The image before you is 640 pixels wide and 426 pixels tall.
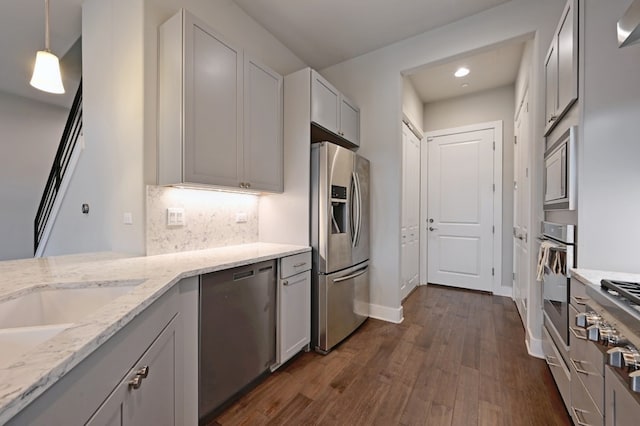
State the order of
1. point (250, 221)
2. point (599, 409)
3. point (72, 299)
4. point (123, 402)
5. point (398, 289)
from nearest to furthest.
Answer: point (123, 402) → point (599, 409) → point (72, 299) → point (250, 221) → point (398, 289)

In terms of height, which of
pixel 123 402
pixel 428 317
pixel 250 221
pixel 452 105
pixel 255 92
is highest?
pixel 452 105

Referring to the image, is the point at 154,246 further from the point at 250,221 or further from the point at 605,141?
the point at 605,141

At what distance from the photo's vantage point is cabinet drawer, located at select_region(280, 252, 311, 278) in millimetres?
2023

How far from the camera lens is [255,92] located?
2209 millimetres

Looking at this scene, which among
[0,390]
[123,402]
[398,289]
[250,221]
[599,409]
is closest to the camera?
[0,390]

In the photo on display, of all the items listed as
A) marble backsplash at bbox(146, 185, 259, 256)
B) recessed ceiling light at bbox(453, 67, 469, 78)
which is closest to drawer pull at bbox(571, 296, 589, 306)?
marble backsplash at bbox(146, 185, 259, 256)

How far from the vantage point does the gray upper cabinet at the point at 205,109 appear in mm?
1728

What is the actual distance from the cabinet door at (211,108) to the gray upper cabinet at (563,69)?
6.96ft

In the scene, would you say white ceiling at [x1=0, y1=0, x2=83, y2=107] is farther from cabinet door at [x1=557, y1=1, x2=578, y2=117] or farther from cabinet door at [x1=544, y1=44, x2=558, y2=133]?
cabinet door at [x1=544, y1=44, x2=558, y2=133]

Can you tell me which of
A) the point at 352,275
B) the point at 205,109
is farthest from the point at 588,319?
the point at 205,109

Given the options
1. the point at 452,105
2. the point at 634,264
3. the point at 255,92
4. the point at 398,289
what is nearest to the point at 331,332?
the point at 398,289

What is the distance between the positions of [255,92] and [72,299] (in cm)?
179

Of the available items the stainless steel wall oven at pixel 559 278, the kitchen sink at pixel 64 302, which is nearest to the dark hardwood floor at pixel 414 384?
the stainless steel wall oven at pixel 559 278

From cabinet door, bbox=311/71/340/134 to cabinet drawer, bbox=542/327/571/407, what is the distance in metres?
2.36
